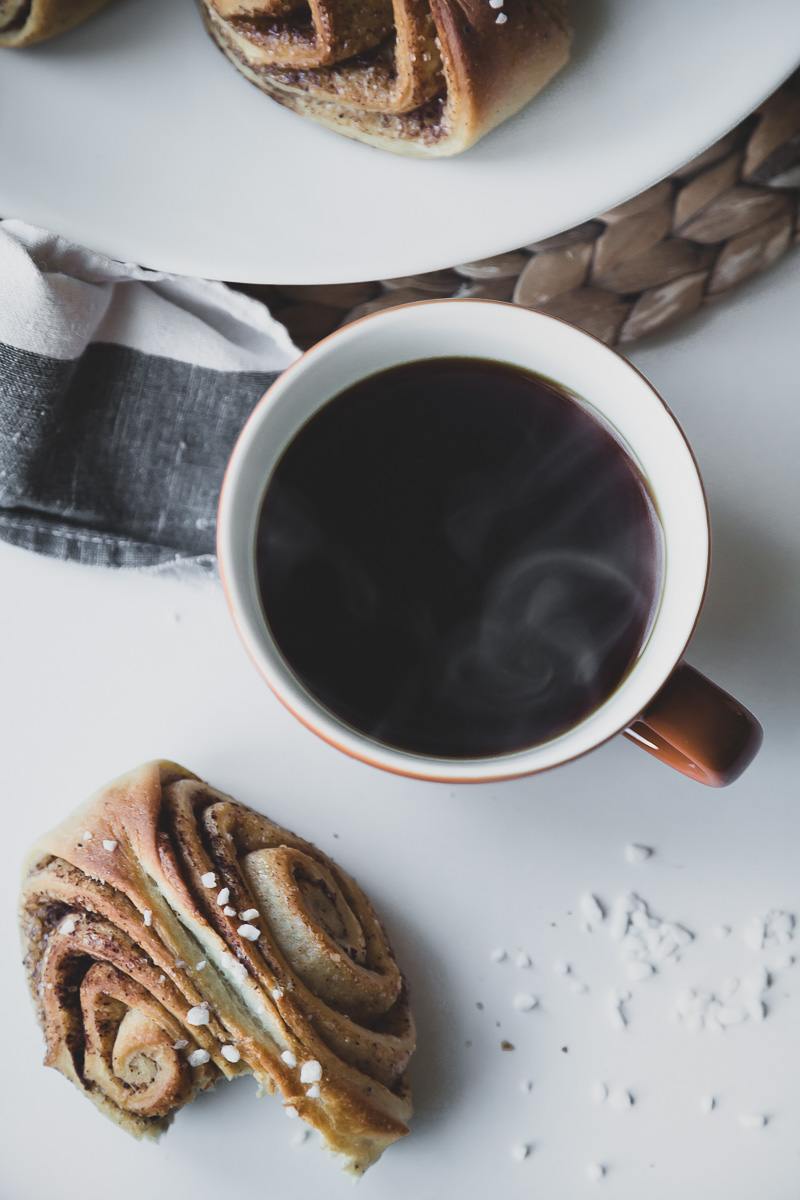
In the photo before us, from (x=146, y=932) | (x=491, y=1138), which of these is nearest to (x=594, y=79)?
(x=146, y=932)

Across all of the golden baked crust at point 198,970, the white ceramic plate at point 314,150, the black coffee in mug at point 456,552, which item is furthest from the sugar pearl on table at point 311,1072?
the white ceramic plate at point 314,150

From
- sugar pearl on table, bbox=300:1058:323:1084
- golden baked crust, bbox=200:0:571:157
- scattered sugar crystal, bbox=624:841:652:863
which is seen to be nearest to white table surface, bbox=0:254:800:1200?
scattered sugar crystal, bbox=624:841:652:863

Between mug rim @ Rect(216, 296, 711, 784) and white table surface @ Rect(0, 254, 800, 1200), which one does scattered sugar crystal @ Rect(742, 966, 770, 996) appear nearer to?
white table surface @ Rect(0, 254, 800, 1200)

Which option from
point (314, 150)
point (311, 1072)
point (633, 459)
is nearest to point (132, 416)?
point (314, 150)

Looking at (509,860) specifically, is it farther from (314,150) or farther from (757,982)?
(314,150)

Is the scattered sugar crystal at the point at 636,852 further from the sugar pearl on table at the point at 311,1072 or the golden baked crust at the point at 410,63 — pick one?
the golden baked crust at the point at 410,63

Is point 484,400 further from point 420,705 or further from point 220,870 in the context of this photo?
point 220,870

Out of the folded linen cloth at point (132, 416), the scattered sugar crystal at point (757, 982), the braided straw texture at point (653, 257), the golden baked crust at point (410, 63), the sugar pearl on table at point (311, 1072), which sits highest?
the golden baked crust at point (410, 63)

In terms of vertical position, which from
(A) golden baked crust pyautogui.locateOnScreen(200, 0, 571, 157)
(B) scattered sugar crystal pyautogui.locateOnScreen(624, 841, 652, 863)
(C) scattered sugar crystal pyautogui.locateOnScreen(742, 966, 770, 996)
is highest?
(A) golden baked crust pyautogui.locateOnScreen(200, 0, 571, 157)
